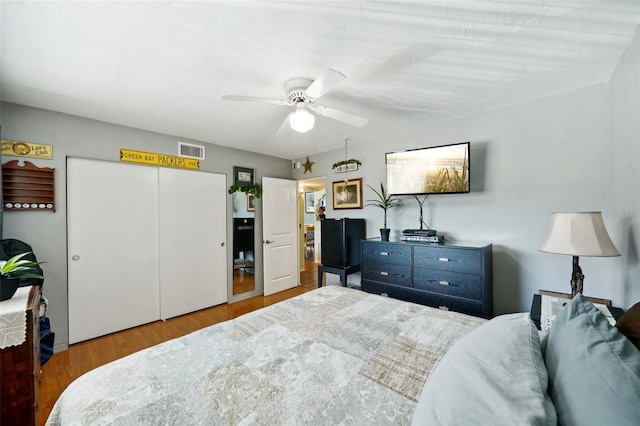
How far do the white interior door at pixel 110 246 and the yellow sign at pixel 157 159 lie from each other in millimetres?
86

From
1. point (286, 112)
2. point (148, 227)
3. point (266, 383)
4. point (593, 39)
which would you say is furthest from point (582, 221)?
point (148, 227)

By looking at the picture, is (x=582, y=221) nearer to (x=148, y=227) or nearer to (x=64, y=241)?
(x=148, y=227)

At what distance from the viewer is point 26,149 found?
2.28 meters

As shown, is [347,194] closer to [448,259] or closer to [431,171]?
[431,171]

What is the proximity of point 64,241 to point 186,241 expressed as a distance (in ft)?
3.69

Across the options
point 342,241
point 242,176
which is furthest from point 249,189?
point 342,241

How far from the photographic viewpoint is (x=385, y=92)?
2.15 meters

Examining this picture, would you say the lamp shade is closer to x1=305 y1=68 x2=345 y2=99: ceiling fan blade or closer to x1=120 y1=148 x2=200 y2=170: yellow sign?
x1=305 y1=68 x2=345 y2=99: ceiling fan blade

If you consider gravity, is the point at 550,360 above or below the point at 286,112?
below

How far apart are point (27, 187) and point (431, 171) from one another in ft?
12.7

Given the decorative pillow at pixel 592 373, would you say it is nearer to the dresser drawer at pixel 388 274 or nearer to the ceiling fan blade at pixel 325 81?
the ceiling fan blade at pixel 325 81

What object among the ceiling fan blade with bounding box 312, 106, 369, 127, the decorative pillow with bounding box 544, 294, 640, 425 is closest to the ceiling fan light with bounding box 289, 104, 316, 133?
the ceiling fan blade with bounding box 312, 106, 369, 127

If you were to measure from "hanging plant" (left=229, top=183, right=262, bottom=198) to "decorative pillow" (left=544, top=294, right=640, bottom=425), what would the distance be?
11.7 feet

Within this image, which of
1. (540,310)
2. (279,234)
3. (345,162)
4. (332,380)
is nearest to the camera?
(332,380)
